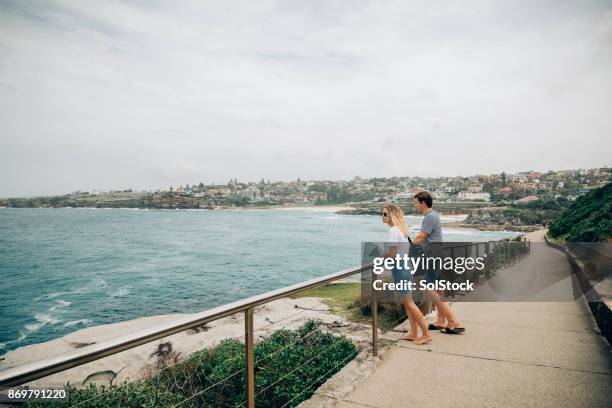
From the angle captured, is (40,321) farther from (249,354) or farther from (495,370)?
(495,370)

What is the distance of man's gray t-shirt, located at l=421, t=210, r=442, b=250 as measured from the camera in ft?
15.7

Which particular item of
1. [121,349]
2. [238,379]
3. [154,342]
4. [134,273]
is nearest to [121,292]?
[134,273]

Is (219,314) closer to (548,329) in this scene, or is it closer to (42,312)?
(548,329)

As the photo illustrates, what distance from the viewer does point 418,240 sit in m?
4.73

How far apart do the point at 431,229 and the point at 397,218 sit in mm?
596

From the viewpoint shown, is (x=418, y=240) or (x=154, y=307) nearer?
(x=418, y=240)

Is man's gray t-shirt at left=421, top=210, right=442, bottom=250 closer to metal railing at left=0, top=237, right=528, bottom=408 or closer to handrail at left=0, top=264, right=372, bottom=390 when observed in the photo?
metal railing at left=0, top=237, right=528, bottom=408

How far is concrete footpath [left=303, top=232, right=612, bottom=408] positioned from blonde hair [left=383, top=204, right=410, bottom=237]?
1.37 metres

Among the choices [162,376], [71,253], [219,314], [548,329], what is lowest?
[71,253]

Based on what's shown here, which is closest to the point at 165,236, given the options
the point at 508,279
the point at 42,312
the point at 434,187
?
the point at 42,312

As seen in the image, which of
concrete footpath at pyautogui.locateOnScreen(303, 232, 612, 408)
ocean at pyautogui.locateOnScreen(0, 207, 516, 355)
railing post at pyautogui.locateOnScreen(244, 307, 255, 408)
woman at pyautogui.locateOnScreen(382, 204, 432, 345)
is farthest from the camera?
ocean at pyautogui.locateOnScreen(0, 207, 516, 355)

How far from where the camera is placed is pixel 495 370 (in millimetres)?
3887

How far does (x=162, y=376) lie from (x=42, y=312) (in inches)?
871

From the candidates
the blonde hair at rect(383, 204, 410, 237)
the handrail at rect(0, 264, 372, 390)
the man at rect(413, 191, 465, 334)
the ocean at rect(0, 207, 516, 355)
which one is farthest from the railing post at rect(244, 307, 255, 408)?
the ocean at rect(0, 207, 516, 355)
